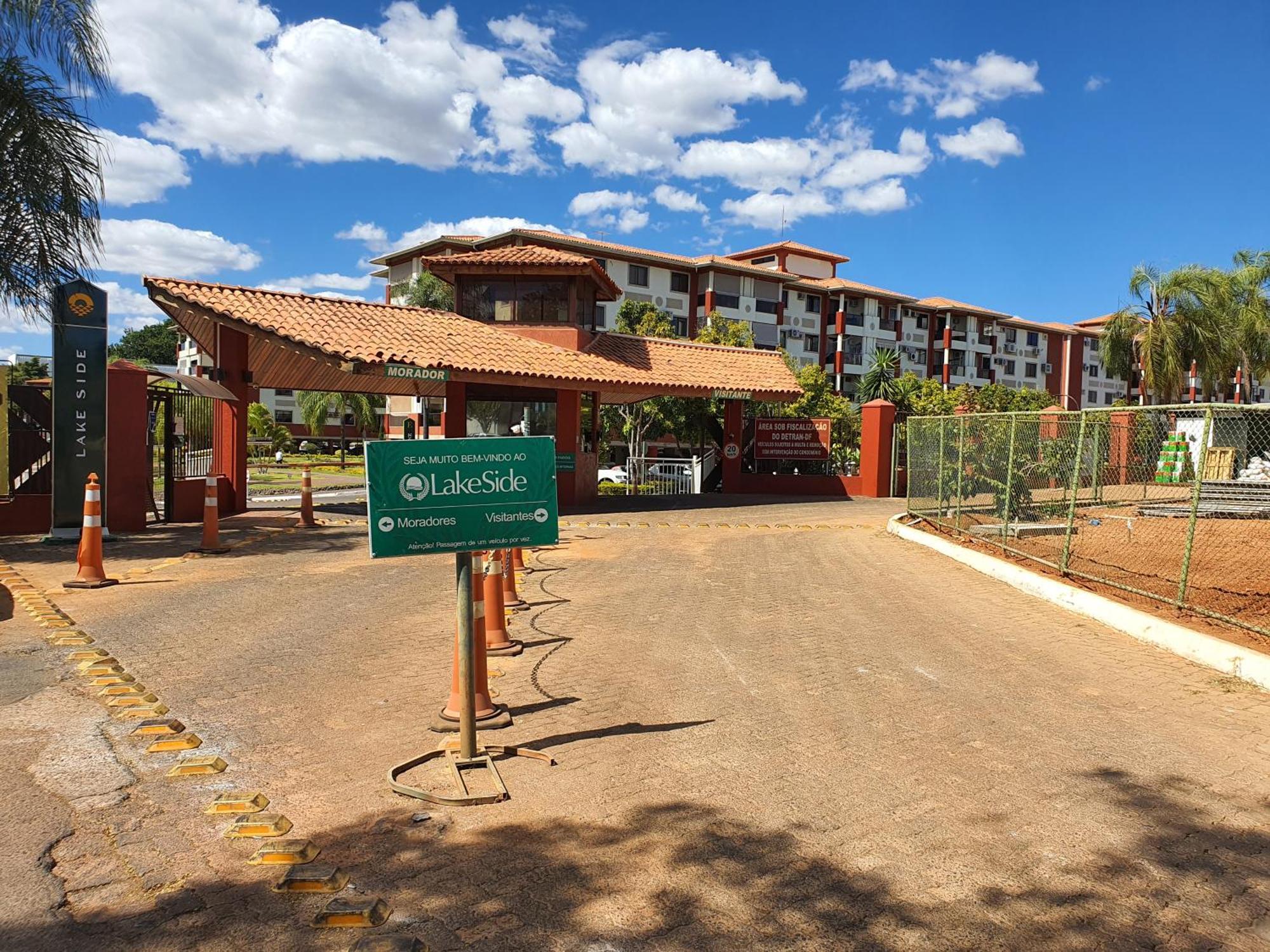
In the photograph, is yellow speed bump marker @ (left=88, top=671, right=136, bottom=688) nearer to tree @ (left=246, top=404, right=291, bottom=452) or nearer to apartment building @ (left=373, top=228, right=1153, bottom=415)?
apartment building @ (left=373, top=228, right=1153, bottom=415)

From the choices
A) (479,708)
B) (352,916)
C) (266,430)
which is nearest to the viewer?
(352,916)

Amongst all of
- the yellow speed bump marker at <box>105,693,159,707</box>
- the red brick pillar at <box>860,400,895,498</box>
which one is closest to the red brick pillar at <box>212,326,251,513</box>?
the yellow speed bump marker at <box>105,693,159,707</box>

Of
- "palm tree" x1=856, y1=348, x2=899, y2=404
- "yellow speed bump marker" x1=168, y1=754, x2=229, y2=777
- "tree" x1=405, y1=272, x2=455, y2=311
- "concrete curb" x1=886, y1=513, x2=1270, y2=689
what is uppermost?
"tree" x1=405, y1=272, x2=455, y2=311

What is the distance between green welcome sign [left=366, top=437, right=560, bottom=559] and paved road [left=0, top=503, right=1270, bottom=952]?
1185 mm

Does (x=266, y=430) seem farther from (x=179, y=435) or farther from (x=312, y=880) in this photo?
(x=312, y=880)

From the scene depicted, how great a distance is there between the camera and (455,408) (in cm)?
1844

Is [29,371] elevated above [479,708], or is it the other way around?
[29,371]

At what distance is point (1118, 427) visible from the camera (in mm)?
18641

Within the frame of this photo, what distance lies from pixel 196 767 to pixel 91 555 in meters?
6.06

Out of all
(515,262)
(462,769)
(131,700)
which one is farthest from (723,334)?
(462,769)

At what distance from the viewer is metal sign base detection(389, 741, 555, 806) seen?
161 inches

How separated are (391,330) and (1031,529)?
1260cm

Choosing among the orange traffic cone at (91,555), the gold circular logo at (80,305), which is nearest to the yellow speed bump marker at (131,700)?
the orange traffic cone at (91,555)

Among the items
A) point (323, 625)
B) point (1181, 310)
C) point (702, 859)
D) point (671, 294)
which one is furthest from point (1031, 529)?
point (671, 294)
